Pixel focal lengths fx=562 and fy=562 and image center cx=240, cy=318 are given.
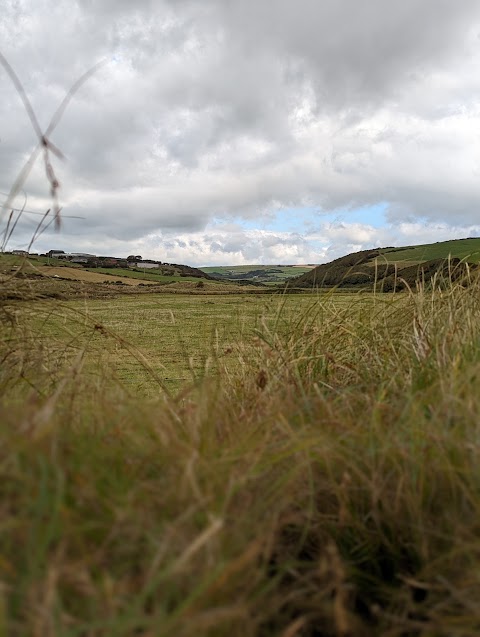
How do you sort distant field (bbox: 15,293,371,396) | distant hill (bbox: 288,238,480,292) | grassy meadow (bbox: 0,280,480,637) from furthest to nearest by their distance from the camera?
distant hill (bbox: 288,238,480,292)
distant field (bbox: 15,293,371,396)
grassy meadow (bbox: 0,280,480,637)

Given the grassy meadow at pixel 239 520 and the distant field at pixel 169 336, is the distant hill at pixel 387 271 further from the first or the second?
the grassy meadow at pixel 239 520

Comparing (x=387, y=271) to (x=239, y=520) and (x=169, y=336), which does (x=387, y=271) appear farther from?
(x=169, y=336)

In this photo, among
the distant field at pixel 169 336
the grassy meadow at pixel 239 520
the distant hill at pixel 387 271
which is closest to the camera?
the grassy meadow at pixel 239 520

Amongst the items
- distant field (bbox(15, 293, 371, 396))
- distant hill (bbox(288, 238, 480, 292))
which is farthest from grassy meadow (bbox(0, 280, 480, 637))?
distant hill (bbox(288, 238, 480, 292))

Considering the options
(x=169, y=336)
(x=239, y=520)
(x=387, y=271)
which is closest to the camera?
(x=239, y=520)

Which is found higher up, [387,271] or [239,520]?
[387,271]

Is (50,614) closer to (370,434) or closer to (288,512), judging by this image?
(288,512)

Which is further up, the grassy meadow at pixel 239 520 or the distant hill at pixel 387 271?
the distant hill at pixel 387 271

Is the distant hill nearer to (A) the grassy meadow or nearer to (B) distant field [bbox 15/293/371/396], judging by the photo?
(B) distant field [bbox 15/293/371/396]

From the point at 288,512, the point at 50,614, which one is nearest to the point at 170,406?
the point at 288,512

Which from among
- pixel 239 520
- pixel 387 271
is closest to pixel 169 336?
pixel 387 271

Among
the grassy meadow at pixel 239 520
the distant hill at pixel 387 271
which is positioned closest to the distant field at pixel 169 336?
the distant hill at pixel 387 271

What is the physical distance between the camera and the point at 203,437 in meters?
1.55

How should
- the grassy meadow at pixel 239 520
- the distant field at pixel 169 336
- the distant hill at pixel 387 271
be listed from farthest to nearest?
the distant hill at pixel 387 271, the distant field at pixel 169 336, the grassy meadow at pixel 239 520
